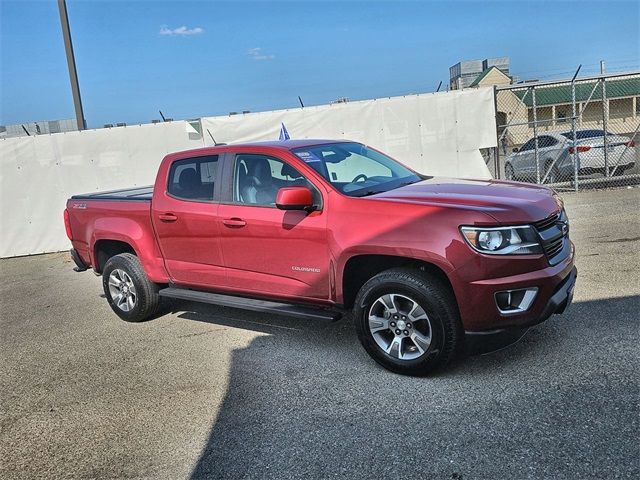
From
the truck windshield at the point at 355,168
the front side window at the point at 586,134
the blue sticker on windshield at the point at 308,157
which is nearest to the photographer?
the truck windshield at the point at 355,168

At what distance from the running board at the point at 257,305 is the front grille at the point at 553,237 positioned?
163 centimetres

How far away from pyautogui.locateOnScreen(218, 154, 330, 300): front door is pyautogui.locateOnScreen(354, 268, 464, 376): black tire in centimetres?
44

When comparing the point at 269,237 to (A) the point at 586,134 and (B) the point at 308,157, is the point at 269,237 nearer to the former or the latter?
(B) the point at 308,157

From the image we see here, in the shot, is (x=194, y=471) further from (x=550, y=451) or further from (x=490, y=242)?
(x=490, y=242)

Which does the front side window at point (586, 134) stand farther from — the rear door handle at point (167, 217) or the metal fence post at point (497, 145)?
the rear door handle at point (167, 217)

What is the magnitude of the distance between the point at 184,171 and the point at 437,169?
311 inches

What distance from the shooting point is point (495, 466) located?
286 cm

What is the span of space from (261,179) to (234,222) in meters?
0.46

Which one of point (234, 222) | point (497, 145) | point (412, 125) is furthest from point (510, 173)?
point (234, 222)

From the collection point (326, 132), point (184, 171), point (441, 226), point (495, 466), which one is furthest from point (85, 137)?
point (495, 466)

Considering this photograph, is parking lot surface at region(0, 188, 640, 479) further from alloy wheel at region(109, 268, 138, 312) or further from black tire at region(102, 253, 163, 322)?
alloy wheel at region(109, 268, 138, 312)

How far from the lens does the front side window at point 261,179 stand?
4.62m

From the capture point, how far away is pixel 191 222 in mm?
5125

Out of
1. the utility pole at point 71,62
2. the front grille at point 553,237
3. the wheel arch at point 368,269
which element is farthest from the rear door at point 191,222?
the utility pole at point 71,62
